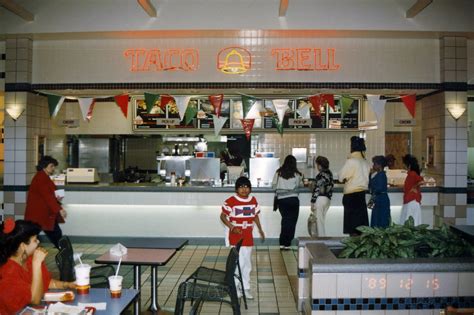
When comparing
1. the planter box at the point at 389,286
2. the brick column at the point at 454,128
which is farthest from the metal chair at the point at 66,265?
the brick column at the point at 454,128

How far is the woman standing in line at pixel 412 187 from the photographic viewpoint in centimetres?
791

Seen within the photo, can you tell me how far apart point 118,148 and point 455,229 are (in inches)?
374

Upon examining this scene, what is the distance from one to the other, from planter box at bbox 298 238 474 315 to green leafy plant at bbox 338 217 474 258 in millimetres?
319

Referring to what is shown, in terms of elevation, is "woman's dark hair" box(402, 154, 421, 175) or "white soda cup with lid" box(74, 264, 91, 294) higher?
"woman's dark hair" box(402, 154, 421, 175)

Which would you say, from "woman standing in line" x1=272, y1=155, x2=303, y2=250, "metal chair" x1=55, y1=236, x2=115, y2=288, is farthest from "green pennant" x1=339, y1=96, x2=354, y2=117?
"metal chair" x1=55, y1=236, x2=115, y2=288

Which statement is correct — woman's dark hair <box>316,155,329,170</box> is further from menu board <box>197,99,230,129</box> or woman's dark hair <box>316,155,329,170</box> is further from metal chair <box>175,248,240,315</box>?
metal chair <box>175,248,240,315</box>

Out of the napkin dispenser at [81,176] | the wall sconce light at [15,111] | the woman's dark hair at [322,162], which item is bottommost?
the napkin dispenser at [81,176]

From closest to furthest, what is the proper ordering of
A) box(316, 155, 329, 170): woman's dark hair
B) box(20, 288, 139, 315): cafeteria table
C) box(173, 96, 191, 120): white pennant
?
box(20, 288, 139, 315): cafeteria table < box(316, 155, 329, 170): woman's dark hair < box(173, 96, 191, 120): white pennant

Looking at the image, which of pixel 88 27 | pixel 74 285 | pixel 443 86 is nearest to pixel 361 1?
pixel 443 86

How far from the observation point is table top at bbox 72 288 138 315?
3136 millimetres

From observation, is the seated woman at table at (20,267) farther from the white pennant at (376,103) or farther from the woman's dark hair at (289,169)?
the white pennant at (376,103)

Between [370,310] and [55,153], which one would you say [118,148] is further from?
[370,310]

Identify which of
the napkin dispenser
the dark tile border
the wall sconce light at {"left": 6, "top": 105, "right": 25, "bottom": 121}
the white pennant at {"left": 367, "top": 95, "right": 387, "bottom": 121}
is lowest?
the napkin dispenser

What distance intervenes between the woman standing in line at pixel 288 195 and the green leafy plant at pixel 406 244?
150 inches
